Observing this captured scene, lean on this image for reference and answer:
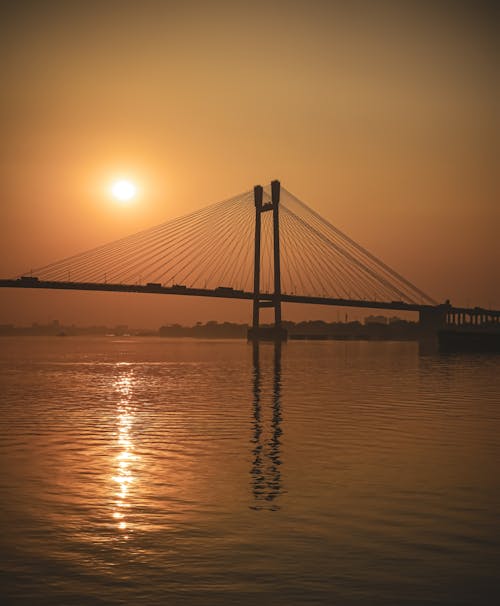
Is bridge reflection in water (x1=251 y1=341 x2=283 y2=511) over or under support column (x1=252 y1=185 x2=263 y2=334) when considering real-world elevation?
under

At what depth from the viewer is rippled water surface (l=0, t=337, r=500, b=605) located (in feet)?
23.4

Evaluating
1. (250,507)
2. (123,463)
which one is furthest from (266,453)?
(250,507)

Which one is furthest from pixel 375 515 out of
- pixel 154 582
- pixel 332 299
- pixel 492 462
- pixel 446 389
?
pixel 332 299

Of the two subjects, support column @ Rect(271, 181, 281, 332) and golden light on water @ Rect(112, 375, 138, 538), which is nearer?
golden light on water @ Rect(112, 375, 138, 538)

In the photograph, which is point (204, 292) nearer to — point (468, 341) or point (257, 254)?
point (257, 254)

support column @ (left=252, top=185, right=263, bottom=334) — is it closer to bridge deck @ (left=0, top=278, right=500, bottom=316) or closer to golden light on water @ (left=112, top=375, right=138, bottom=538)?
bridge deck @ (left=0, top=278, right=500, bottom=316)

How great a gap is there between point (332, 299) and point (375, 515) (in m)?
86.9

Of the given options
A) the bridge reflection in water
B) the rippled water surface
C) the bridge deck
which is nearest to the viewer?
the rippled water surface

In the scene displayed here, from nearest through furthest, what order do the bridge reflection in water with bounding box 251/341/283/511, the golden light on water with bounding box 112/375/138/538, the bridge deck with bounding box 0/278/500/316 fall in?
the golden light on water with bounding box 112/375/138/538, the bridge reflection in water with bounding box 251/341/283/511, the bridge deck with bounding box 0/278/500/316

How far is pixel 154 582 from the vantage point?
7.12 meters

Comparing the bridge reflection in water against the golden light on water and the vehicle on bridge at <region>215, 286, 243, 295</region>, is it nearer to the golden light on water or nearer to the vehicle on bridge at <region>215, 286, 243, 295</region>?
the golden light on water

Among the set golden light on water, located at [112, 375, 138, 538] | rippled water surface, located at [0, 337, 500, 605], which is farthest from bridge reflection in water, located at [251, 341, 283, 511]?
golden light on water, located at [112, 375, 138, 538]

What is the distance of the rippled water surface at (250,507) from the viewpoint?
23.4ft

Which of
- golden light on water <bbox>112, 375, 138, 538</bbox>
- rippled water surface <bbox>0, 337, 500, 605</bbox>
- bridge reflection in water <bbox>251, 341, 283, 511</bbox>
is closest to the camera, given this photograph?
rippled water surface <bbox>0, 337, 500, 605</bbox>
